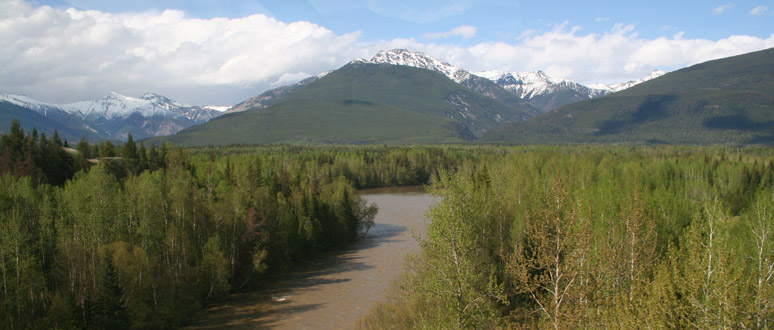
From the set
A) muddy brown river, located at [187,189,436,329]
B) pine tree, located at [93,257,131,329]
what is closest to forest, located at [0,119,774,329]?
pine tree, located at [93,257,131,329]

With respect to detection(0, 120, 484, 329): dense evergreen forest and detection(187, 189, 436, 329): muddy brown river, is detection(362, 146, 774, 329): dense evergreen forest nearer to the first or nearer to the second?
detection(187, 189, 436, 329): muddy brown river

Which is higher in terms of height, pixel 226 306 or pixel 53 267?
pixel 53 267

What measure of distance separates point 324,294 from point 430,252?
24997 millimetres

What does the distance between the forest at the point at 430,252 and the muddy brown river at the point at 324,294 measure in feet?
6.81

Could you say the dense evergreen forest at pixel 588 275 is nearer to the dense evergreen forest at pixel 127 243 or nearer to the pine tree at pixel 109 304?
the pine tree at pixel 109 304

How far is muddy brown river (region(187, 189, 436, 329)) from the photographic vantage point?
39.4 metres

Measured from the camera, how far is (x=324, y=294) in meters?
46.2

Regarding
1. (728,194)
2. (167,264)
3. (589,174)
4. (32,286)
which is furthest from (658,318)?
(728,194)

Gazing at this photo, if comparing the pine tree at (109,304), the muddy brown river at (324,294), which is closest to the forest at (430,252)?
the pine tree at (109,304)

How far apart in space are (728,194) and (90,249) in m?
88.4

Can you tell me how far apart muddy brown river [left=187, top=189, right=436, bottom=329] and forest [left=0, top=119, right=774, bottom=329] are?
2075 mm

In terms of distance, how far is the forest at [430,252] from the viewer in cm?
1816

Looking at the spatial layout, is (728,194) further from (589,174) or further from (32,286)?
(32,286)

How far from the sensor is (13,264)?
30.2 meters
